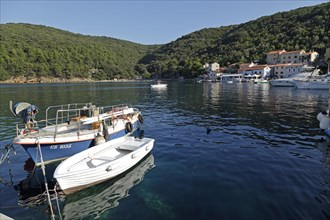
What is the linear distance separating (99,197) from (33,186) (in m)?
4.43

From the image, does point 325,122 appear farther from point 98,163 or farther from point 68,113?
point 68,113

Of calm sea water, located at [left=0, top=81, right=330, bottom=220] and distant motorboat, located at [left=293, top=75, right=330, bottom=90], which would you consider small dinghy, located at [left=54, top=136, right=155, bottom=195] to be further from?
distant motorboat, located at [left=293, top=75, right=330, bottom=90]

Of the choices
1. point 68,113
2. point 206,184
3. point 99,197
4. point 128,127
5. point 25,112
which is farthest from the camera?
point 128,127

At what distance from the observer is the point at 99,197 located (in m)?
10.9

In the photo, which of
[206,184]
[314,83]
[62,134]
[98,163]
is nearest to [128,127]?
[62,134]

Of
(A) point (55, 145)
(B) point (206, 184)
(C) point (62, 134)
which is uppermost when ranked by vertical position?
(C) point (62, 134)

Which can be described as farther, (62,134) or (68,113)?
(68,113)

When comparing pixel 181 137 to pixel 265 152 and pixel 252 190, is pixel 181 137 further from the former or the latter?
pixel 252 190

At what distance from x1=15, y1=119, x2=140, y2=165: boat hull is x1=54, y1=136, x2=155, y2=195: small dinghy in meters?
1.85

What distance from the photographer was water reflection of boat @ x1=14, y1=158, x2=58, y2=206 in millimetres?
10711

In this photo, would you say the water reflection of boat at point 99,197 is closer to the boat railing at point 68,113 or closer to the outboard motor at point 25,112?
the boat railing at point 68,113

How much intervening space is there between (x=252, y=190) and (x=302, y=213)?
236 centimetres

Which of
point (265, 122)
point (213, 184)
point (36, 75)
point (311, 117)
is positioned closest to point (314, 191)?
point (213, 184)

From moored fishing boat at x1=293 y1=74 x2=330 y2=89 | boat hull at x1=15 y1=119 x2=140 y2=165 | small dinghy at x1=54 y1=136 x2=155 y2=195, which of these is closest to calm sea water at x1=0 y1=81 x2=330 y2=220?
small dinghy at x1=54 y1=136 x2=155 y2=195
